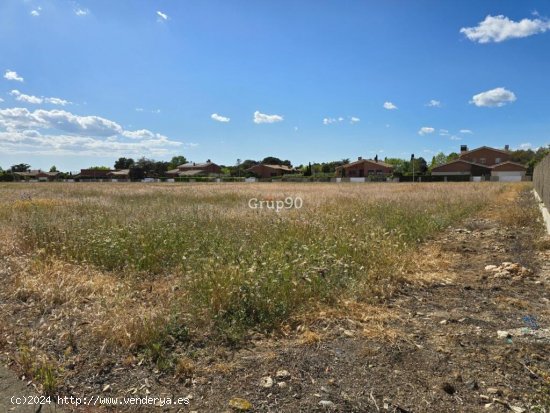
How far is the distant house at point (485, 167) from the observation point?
2537 inches

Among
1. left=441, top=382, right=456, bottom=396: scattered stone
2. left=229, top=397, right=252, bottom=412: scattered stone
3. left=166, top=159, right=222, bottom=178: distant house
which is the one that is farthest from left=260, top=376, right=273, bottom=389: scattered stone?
left=166, top=159, right=222, bottom=178: distant house

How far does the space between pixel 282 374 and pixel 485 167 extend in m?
82.1

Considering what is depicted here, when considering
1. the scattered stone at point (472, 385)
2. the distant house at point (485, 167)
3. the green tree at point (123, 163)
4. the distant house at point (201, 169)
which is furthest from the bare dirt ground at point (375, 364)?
the green tree at point (123, 163)

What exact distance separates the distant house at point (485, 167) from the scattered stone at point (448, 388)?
214 ft

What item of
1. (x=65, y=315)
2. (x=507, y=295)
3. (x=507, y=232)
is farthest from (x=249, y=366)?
(x=507, y=232)

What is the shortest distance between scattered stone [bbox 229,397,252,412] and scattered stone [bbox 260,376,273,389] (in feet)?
0.75

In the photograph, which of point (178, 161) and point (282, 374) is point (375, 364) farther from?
point (178, 161)

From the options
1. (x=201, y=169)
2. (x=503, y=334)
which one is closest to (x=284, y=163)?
(x=201, y=169)

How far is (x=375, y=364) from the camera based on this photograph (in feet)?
10.1

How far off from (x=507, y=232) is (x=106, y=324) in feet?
29.8

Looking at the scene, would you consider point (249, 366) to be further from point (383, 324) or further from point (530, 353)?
point (530, 353)

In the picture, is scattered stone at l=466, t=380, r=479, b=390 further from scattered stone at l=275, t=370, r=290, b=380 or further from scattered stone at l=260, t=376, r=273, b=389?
scattered stone at l=260, t=376, r=273, b=389

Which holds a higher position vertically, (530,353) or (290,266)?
(290,266)

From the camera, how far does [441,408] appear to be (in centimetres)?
249
